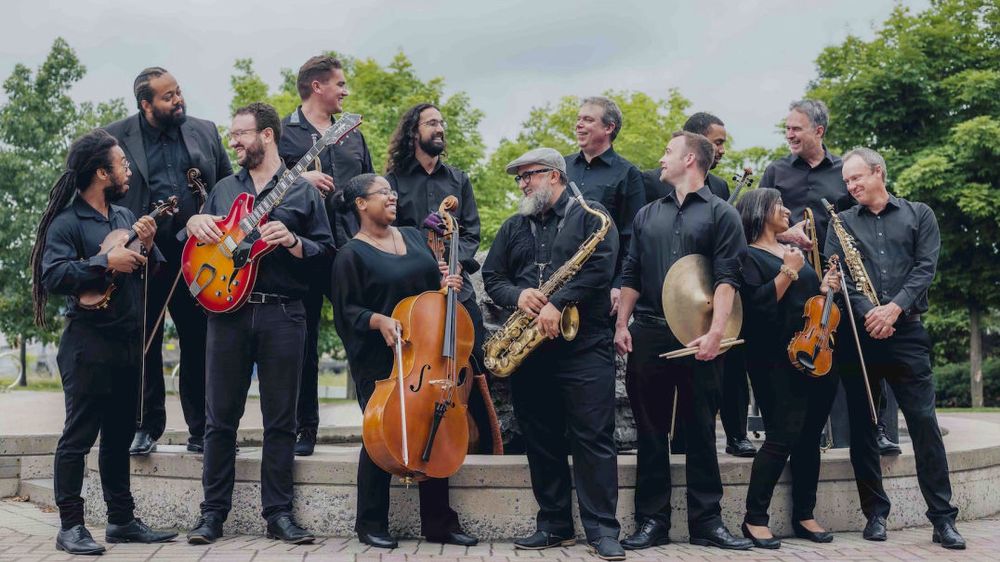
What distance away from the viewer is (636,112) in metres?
35.0

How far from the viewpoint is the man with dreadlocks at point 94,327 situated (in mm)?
6332

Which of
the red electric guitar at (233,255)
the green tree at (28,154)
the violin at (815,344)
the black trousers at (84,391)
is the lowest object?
the black trousers at (84,391)

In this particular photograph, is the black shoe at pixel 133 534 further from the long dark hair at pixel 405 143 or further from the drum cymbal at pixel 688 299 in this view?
the drum cymbal at pixel 688 299

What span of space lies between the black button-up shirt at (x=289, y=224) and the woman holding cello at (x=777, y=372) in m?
2.69

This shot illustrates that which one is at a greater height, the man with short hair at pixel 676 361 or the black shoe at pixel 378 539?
the man with short hair at pixel 676 361

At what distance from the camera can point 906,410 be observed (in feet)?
22.7

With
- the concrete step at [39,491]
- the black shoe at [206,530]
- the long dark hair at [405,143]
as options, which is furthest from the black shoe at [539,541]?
the concrete step at [39,491]

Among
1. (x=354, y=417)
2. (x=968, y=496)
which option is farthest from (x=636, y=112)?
(x=968, y=496)

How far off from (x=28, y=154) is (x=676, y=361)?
29.6 m

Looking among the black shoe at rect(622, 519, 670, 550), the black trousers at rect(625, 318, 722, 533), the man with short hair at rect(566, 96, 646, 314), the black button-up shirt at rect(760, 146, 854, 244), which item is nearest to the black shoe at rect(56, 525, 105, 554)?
the black shoe at rect(622, 519, 670, 550)

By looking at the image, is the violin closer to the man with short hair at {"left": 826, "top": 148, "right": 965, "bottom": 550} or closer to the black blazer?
the man with short hair at {"left": 826, "top": 148, "right": 965, "bottom": 550}

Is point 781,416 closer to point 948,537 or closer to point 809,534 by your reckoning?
point 809,534

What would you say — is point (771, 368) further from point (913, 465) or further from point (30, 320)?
point (30, 320)

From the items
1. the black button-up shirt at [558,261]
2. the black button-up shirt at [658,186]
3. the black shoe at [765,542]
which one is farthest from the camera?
the black button-up shirt at [658,186]
